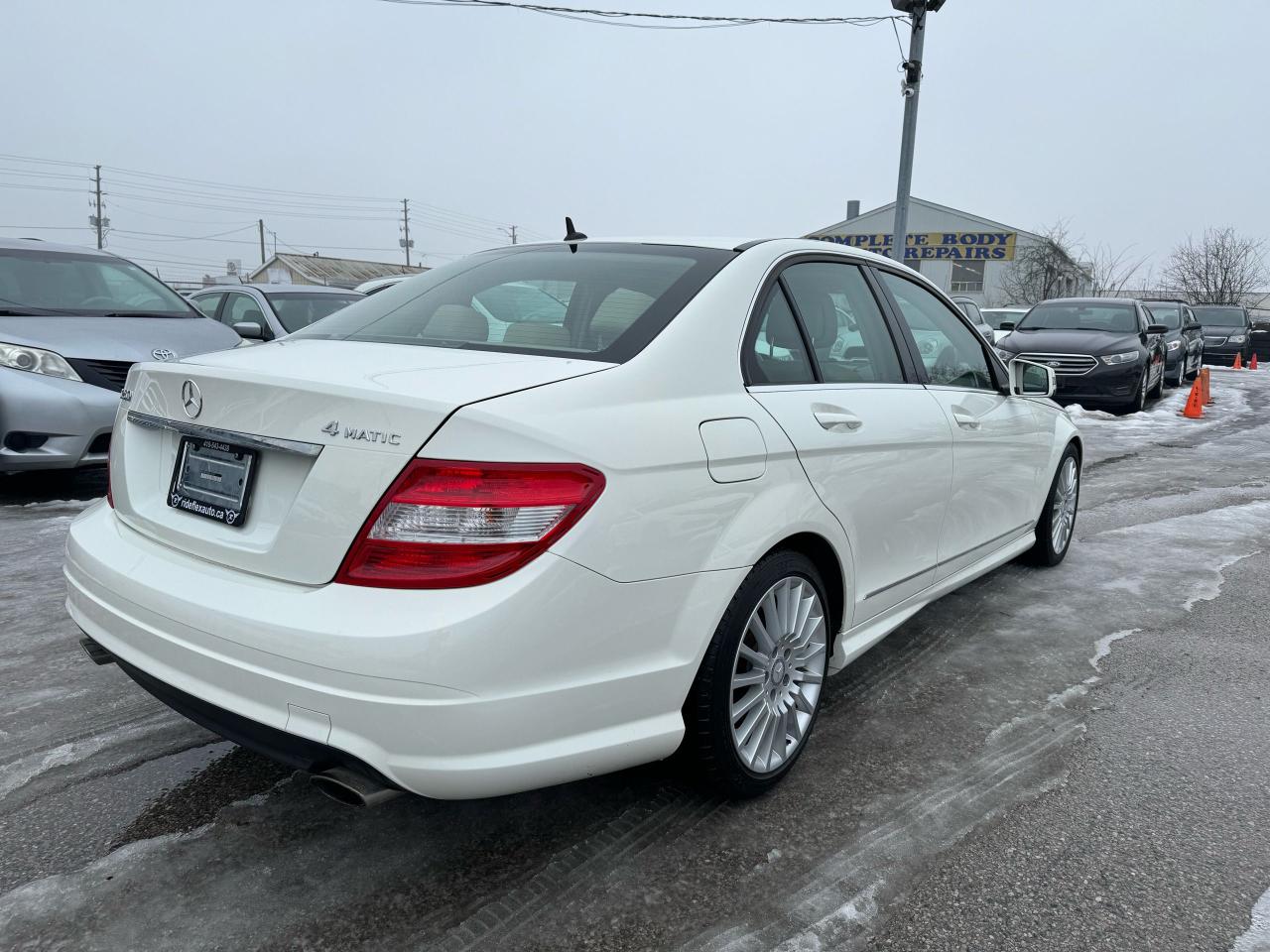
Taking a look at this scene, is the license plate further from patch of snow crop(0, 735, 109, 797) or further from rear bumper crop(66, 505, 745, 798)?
patch of snow crop(0, 735, 109, 797)

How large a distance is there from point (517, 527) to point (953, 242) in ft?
144

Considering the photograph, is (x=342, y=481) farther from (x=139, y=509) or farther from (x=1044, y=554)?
(x=1044, y=554)

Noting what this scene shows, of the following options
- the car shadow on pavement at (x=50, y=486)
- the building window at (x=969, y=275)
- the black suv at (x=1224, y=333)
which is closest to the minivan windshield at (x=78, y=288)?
the car shadow on pavement at (x=50, y=486)

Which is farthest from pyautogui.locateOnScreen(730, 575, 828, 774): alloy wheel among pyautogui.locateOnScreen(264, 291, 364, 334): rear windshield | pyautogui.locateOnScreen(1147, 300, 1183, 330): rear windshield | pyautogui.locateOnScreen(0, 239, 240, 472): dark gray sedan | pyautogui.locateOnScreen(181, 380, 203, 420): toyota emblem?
pyautogui.locateOnScreen(1147, 300, 1183, 330): rear windshield

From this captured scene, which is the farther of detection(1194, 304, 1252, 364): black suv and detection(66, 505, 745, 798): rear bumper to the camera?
detection(1194, 304, 1252, 364): black suv

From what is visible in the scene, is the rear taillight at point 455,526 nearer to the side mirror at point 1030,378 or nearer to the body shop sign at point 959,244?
the side mirror at point 1030,378

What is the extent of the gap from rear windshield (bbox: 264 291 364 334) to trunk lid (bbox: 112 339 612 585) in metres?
6.81

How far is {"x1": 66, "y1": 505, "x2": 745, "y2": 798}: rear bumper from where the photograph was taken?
1869mm

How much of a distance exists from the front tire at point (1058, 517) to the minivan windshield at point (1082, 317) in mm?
9206

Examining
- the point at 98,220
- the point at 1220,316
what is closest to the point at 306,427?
the point at 1220,316

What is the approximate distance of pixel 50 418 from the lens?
5.62 metres

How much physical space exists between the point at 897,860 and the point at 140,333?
5.89m

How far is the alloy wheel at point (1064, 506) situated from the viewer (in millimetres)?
4914

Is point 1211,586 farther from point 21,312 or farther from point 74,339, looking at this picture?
point 21,312
